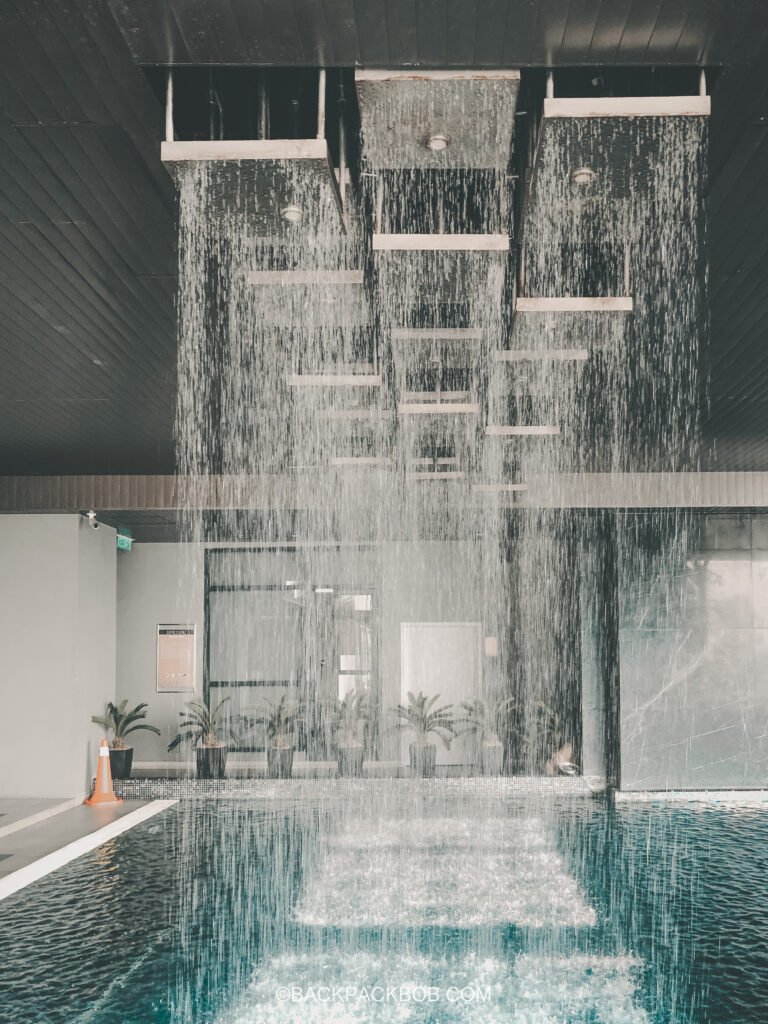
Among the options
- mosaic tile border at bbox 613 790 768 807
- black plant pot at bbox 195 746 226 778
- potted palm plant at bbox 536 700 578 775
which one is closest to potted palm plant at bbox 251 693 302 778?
black plant pot at bbox 195 746 226 778

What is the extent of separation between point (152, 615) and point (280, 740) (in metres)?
2.83

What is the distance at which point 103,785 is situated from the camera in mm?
9930

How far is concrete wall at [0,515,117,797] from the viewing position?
986 cm

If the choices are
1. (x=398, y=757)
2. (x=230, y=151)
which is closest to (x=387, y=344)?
(x=230, y=151)

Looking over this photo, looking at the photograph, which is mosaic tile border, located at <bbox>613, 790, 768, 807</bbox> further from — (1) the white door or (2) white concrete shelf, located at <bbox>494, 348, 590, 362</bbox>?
(2) white concrete shelf, located at <bbox>494, 348, 590, 362</bbox>

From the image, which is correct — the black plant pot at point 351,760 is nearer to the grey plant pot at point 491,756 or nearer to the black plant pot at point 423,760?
the black plant pot at point 423,760

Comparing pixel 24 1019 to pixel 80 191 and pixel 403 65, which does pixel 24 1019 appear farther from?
pixel 403 65

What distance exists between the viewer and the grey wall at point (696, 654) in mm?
10203

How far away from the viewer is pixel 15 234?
4.13 m

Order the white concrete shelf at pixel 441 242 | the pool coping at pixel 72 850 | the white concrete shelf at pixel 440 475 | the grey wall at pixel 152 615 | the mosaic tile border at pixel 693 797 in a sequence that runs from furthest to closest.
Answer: the grey wall at pixel 152 615
the mosaic tile border at pixel 693 797
the white concrete shelf at pixel 440 475
the pool coping at pixel 72 850
the white concrete shelf at pixel 441 242

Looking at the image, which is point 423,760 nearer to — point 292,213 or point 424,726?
point 424,726

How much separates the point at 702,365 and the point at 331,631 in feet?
26.0

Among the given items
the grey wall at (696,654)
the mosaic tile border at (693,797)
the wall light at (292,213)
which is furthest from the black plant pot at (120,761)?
the wall light at (292,213)

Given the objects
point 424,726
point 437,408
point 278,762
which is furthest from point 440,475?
point 278,762
